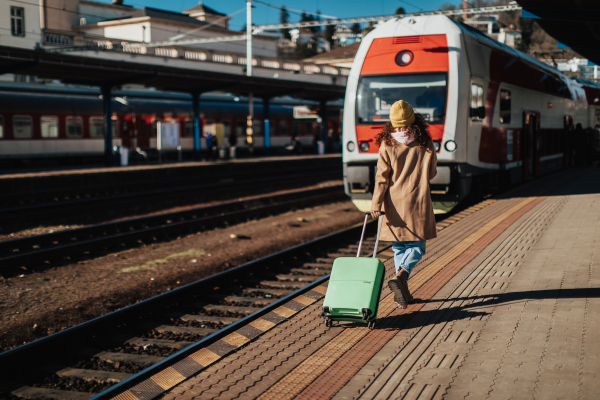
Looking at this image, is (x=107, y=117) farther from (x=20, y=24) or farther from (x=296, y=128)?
(x=20, y=24)

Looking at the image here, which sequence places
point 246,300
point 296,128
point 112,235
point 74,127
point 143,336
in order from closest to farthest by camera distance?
1. point 143,336
2. point 246,300
3. point 112,235
4. point 74,127
5. point 296,128

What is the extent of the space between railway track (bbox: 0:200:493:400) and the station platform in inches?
24.6

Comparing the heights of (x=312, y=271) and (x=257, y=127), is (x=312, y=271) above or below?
below

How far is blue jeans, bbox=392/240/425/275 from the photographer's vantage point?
4.79m

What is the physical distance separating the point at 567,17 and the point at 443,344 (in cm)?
877

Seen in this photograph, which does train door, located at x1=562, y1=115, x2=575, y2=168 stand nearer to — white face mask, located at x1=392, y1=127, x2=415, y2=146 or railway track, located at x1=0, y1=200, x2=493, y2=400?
railway track, located at x1=0, y1=200, x2=493, y2=400

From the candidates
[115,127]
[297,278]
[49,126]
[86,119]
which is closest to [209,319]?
[297,278]

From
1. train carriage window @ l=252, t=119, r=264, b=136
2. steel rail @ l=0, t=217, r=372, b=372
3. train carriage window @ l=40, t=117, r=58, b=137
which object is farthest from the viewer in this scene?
train carriage window @ l=252, t=119, r=264, b=136

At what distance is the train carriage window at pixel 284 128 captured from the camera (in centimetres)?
3783

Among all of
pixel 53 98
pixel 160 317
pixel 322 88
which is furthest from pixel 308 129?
pixel 160 317

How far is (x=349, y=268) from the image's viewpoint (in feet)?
15.0

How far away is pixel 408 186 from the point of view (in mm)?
4664

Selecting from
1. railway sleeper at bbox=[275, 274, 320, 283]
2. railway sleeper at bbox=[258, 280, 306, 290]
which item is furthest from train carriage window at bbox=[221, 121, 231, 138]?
railway sleeper at bbox=[258, 280, 306, 290]

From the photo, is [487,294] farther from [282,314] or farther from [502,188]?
[502,188]
